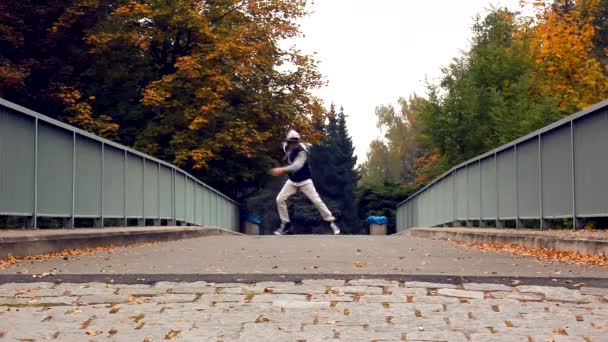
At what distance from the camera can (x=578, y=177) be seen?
13.5 meters

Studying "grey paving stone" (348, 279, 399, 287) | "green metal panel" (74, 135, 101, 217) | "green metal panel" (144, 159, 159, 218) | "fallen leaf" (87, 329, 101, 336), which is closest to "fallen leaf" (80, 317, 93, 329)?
"fallen leaf" (87, 329, 101, 336)

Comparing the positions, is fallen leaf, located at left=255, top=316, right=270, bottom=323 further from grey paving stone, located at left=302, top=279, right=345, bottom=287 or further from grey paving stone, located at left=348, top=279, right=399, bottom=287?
grey paving stone, located at left=348, top=279, right=399, bottom=287

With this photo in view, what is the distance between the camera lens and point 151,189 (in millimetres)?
21719

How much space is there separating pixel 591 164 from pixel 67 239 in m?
6.83

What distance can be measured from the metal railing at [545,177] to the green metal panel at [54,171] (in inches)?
279

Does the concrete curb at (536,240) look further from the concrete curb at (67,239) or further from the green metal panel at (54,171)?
the green metal panel at (54,171)

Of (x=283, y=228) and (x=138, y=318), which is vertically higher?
(x=283, y=228)

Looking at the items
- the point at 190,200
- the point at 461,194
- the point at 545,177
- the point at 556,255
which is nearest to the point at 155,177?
the point at 190,200

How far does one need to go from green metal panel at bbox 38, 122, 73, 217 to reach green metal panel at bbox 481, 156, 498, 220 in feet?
27.2

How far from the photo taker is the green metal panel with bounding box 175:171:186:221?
2552 cm

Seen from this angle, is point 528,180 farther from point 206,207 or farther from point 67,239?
point 206,207

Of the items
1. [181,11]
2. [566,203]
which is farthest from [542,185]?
[181,11]

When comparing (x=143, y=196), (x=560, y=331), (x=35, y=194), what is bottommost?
(x=560, y=331)

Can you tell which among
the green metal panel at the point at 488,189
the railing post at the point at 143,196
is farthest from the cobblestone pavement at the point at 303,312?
the railing post at the point at 143,196
